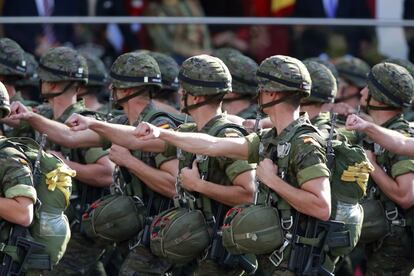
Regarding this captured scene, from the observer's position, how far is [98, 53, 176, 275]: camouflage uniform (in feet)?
40.5

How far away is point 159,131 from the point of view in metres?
10.7

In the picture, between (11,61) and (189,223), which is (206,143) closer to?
(189,223)

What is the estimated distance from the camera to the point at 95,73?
1452cm

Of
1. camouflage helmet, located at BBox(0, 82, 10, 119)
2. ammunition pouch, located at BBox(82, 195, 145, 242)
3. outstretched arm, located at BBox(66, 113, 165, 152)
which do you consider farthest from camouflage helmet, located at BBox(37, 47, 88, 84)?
camouflage helmet, located at BBox(0, 82, 10, 119)

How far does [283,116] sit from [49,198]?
5.69 feet

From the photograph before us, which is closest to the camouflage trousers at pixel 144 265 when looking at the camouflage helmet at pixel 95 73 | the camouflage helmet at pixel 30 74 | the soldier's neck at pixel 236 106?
the soldier's neck at pixel 236 106

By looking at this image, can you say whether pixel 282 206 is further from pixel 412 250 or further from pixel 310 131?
pixel 412 250

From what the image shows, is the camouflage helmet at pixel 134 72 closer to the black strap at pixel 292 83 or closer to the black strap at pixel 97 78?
the black strap at pixel 97 78

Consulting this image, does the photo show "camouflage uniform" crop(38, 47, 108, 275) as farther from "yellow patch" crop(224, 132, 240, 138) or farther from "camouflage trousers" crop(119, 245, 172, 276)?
"yellow patch" crop(224, 132, 240, 138)

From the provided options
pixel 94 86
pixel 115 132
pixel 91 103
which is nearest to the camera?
pixel 115 132

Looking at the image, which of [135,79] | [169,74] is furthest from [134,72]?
[169,74]

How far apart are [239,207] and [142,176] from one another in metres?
1.45

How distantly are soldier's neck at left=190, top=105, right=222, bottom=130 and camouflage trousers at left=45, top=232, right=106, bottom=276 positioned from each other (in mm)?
1904

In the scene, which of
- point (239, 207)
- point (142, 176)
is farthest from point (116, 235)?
point (239, 207)
